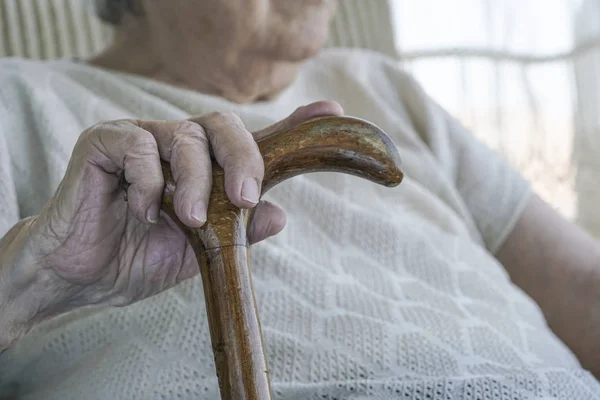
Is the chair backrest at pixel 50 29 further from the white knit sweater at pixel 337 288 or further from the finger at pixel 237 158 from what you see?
the finger at pixel 237 158

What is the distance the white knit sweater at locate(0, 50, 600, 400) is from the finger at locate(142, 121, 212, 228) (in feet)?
0.93

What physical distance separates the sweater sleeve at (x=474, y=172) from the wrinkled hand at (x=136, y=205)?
0.65 meters

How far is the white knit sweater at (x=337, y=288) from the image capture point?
2.64 feet

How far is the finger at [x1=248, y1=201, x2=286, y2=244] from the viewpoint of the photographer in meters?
0.66

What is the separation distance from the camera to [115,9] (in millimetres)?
1242

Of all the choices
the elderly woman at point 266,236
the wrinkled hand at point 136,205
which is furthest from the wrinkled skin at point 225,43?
the wrinkled hand at point 136,205

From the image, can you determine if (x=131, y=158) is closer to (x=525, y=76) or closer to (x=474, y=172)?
(x=474, y=172)

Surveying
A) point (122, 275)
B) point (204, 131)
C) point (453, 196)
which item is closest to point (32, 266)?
point (122, 275)

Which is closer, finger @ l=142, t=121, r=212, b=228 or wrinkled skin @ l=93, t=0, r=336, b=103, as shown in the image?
finger @ l=142, t=121, r=212, b=228

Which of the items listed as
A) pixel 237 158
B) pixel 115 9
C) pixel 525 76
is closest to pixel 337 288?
pixel 237 158

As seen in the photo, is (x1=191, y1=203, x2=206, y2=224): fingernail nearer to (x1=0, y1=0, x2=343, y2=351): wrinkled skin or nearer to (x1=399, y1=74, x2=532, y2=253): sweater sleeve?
(x1=0, y1=0, x2=343, y2=351): wrinkled skin

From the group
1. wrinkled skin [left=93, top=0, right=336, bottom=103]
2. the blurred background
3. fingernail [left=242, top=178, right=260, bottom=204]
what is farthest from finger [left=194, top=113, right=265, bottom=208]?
the blurred background

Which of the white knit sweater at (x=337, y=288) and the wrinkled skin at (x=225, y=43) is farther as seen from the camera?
the wrinkled skin at (x=225, y=43)

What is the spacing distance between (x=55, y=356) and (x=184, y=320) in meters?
0.16
